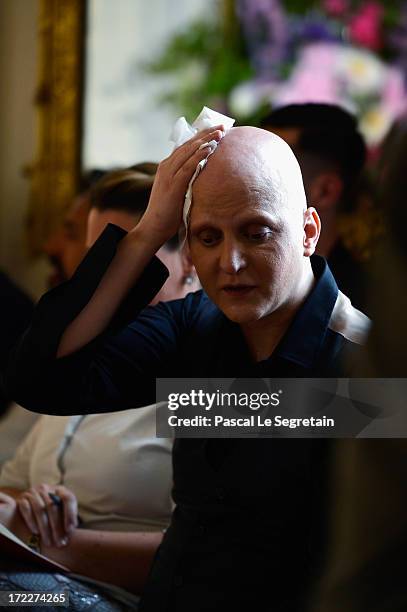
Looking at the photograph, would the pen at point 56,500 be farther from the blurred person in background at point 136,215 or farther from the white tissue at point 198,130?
the white tissue at point 198,130

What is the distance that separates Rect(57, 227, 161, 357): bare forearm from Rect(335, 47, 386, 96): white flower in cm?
137

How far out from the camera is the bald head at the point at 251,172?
0.93m

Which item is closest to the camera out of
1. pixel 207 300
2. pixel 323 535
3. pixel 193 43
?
pixel 323 535

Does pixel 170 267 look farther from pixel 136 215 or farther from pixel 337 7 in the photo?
pixel 337 7

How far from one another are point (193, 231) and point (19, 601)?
1.49 ft

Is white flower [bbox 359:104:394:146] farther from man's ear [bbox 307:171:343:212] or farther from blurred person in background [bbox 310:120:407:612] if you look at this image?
blurred person in background [bbox 310:120:407:612]

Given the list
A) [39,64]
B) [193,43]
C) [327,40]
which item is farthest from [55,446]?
[39,64]

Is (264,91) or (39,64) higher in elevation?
(39,64)

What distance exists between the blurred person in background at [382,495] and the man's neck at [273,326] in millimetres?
438

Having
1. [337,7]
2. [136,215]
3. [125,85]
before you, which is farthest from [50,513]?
[125,85]

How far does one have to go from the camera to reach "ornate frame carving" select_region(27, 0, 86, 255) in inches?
118

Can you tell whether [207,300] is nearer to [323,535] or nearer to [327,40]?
[323,535]

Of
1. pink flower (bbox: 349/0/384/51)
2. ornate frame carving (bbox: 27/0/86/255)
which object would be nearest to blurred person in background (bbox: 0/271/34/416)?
ornate frame carving (bbox: 27/0/86/255)

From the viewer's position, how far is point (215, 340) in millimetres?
1070
